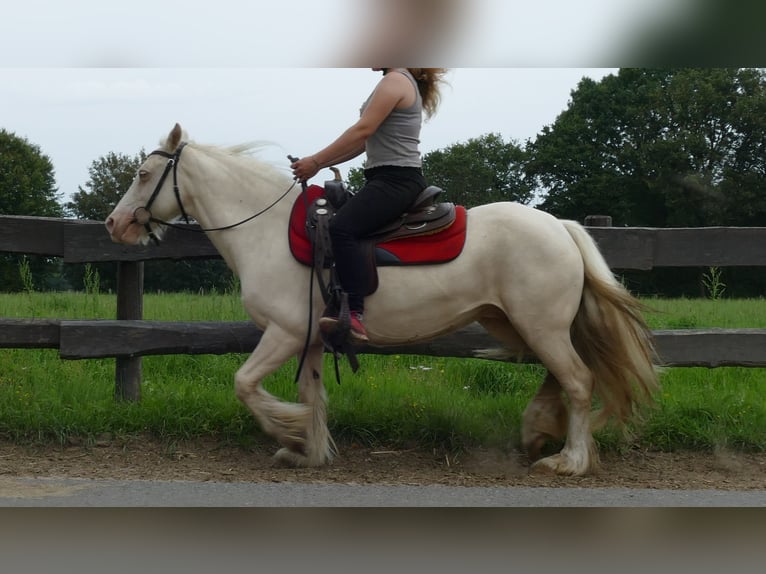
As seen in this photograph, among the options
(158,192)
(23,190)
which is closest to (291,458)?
(158,192)

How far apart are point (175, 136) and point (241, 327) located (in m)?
1.52

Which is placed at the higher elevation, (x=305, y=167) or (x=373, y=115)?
(x=373, y=115)

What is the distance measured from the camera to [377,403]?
19.4 ft

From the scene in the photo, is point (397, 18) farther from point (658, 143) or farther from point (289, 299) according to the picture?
point (658, 143)

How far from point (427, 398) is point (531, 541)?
490 cm

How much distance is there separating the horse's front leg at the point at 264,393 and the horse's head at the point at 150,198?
1120 mm

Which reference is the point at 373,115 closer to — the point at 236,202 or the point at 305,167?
the point at 305,167

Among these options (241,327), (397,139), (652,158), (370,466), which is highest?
(652,158)

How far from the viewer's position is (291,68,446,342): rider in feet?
15.8

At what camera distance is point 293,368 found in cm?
655

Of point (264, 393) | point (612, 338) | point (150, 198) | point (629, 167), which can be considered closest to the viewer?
point (264, 393)

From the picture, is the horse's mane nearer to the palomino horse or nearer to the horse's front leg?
the palomino horse

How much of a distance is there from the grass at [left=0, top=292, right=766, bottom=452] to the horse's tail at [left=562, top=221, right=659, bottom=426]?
0.34 m

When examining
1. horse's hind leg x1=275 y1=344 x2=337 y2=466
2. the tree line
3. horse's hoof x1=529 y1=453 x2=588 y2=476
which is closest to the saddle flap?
horse's hind leg x1=275 y1=344 x2=337 y2=466
